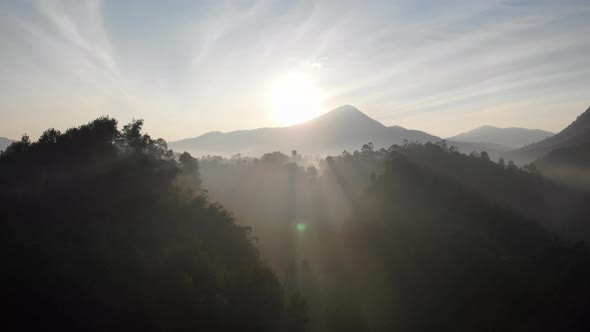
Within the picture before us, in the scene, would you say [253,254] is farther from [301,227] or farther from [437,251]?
[301,227]

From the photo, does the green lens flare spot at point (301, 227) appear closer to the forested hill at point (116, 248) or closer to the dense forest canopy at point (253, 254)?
the dense forest canopy at point (253, 254)

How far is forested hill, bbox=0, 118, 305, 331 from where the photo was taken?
17219 millimetres

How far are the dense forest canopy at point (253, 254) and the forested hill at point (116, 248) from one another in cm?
10

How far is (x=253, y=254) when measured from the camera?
2966 centimetres

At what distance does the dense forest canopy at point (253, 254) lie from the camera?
733 inches

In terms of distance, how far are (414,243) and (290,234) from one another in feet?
86.8

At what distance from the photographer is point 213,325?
19125mm

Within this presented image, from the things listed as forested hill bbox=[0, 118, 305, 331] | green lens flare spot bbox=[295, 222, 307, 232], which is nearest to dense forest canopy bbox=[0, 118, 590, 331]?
forested hill bbox=[0, 118, 305, 331]

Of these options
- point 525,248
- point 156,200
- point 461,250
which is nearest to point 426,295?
point 461,250

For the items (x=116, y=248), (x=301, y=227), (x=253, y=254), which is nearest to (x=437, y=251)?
(x=253, y=254)

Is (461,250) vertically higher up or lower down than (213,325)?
lower down

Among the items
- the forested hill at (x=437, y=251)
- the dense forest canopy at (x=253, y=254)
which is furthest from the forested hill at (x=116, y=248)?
the forested hill at (x=437, y=251)

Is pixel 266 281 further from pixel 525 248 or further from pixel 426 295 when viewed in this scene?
pixel 525 248

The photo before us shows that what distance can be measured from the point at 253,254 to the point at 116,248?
35.9ft
